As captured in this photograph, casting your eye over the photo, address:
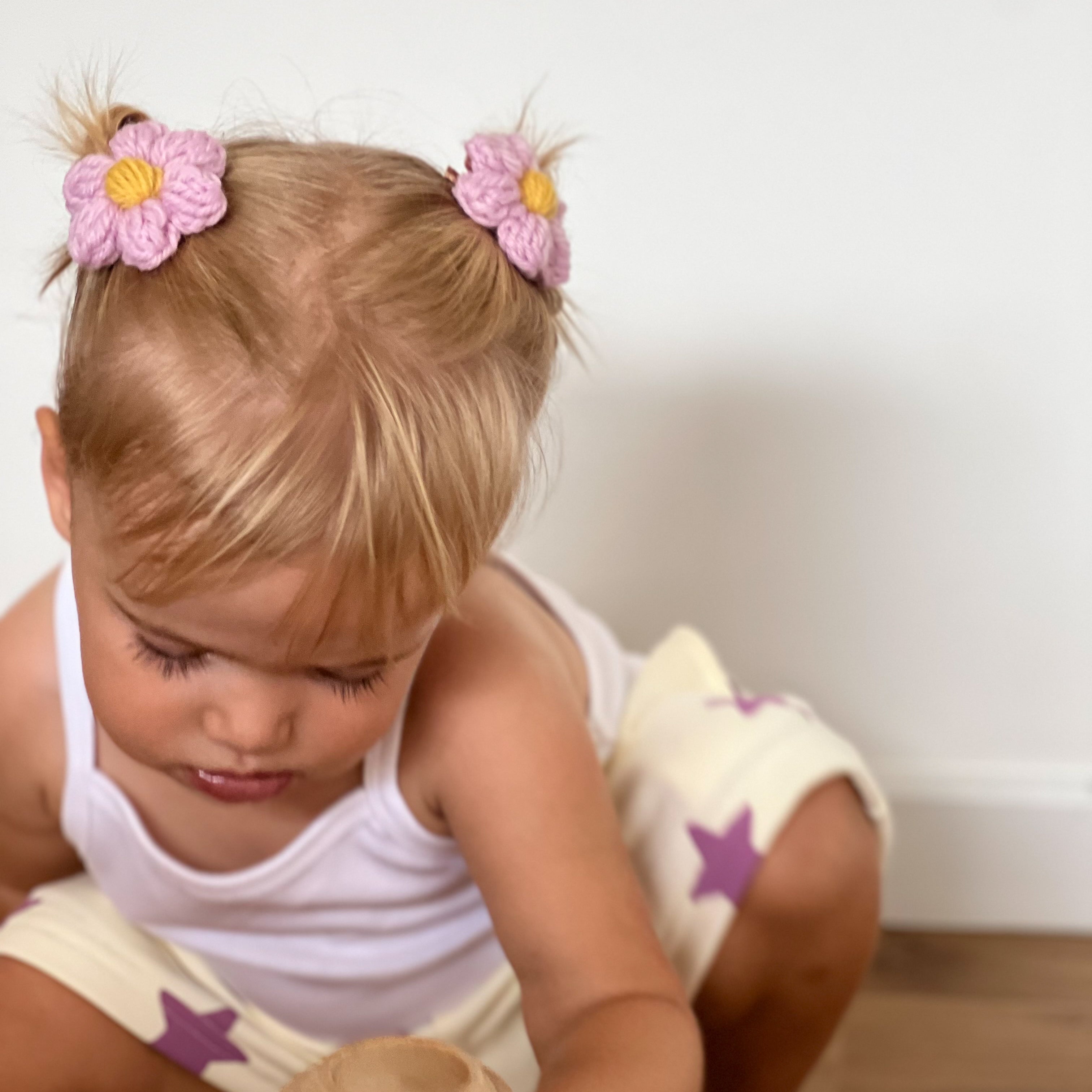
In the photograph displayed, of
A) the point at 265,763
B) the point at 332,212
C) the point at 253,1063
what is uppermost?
the point at 332,212

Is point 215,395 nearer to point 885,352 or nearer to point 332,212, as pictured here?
point 332,212

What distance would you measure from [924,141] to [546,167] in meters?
0.40

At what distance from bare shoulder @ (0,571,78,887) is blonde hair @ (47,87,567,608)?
224 millimetres

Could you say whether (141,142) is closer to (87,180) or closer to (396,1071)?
(87,180)

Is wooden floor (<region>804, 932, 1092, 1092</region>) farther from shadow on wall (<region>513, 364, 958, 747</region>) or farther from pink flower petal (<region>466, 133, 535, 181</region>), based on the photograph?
pink flower petal (<region>466, 133, 535, 181</region>)

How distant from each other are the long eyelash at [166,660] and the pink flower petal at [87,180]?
20cm

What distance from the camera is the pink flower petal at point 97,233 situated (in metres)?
0.59

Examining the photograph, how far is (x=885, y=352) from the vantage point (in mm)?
1015

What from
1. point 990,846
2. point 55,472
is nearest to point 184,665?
point 55,472

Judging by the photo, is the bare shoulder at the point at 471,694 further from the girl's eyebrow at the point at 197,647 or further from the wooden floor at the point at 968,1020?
the wooden floor at the point at 968,1020

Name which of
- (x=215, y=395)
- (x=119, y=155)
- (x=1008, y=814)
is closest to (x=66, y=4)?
(x=119, y=155)

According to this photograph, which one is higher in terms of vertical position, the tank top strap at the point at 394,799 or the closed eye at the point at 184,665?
the closed eye at the point at 184,665

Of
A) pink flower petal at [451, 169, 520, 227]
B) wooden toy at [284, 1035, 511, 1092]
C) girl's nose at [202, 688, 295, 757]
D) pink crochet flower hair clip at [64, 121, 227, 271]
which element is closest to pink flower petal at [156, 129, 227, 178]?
pink crochet flower hair clip at [64, 121, 227, 271]

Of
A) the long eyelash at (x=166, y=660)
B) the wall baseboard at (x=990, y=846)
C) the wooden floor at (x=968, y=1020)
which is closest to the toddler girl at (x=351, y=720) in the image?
the long eyelash at (x=166, y=660)
